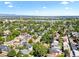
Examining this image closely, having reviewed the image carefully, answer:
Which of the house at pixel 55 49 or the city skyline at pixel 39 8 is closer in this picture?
the house at pixel 55 49

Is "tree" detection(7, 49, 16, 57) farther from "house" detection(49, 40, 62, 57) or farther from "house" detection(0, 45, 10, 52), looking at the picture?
"house" detection(49, 40, 62, 57)

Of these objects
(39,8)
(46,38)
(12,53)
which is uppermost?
(39,8)

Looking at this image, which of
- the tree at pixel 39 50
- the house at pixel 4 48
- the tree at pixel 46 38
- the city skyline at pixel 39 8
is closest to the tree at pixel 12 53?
the house at pixel 4 48

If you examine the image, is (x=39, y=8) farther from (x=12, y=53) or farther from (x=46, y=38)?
(x=12, y=53)

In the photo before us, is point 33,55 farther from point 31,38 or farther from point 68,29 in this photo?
point 68,29

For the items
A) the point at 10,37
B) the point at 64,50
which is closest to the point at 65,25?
the point at 64,50

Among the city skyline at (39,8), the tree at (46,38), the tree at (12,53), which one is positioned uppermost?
the city skyline at (39,8)

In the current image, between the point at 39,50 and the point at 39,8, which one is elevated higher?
the point at 39,8

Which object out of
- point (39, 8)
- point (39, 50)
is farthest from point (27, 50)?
point (39, 8)

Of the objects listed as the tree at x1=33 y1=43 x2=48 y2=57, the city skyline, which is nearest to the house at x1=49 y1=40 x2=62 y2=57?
the tree at x1=33 y1=43 x2=48 y2=57

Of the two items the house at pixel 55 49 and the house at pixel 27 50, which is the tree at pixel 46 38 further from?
the house at pixel 27 50

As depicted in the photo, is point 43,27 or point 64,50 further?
point 43,27
